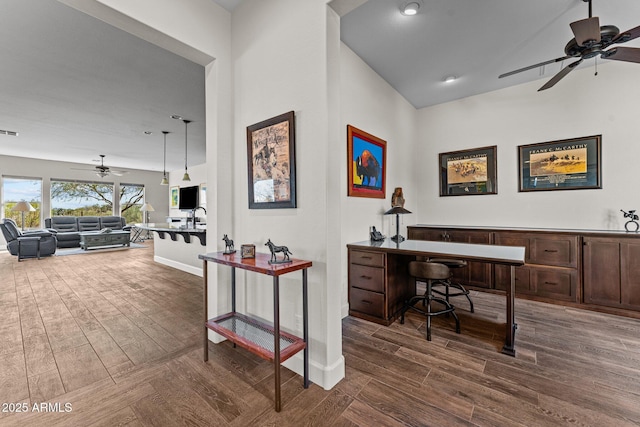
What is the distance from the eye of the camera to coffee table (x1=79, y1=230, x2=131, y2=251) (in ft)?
24.5

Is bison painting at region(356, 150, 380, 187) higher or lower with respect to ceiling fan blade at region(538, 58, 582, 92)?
lower

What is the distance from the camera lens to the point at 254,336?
1919 millimetres

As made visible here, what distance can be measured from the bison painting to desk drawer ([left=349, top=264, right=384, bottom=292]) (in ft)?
3.39

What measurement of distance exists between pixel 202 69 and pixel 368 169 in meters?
2.35

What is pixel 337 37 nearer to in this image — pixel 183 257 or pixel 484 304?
pixel 484 304

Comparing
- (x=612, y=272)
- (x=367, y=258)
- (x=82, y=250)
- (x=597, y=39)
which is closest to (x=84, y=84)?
(x=367, y=258)

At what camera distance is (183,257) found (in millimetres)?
5070

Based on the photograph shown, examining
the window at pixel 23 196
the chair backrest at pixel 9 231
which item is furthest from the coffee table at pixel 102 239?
the window at pixel 23 196

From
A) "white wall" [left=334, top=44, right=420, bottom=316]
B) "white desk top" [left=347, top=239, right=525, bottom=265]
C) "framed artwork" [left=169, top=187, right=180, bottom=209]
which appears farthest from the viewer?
"framed artwork" [left=169, top=187, right=180, bottom=209]

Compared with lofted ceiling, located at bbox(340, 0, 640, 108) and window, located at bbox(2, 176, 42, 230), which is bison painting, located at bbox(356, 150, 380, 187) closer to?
lofted ceiling, located at bbox(340, 0, 640, 108)

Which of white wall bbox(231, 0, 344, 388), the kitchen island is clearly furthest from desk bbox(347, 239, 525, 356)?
the kitchen island

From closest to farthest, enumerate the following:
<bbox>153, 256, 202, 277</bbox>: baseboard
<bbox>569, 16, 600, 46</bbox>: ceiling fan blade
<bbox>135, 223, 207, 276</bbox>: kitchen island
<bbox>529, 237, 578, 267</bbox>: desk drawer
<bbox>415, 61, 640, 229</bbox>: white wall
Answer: <bbox>569, 16, 600, 46</bbox>: ceiling fan blade
<bbox>529, 237, 578, 267</bbox>: desk drawer
<bbox>415, 61, 640, 229</bbox>: white wall
<bbox>135, 223, 207, 276</bbox>: kitchen island
<bbox>153, 256, 202, 277</bbox>: baseboard

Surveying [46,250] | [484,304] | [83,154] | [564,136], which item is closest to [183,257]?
[46,250]

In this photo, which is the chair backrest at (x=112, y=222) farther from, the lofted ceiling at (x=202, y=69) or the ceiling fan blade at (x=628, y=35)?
the ceiling fan blade at (x=628, y=35)
